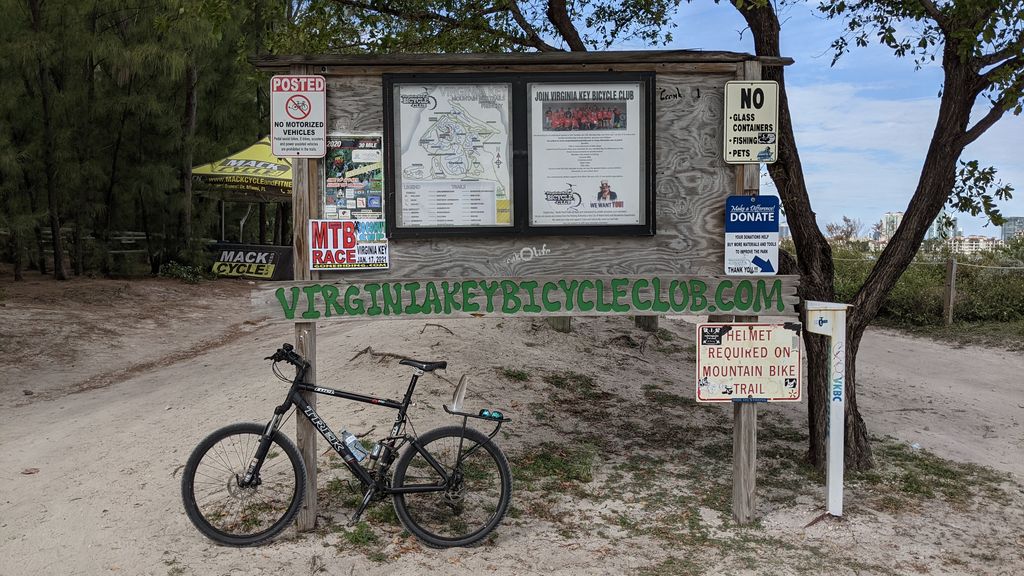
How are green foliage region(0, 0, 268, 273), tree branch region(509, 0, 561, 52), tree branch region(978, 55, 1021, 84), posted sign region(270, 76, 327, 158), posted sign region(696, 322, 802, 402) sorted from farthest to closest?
1. green foliage region(0, 0, 268, 273)
2. tree branch region(509, 0, 561, 52)
3. tree branch region(978, 55, 1021, 84)
4. posted sign region(696, 322, 802, 402)
5. posted sign region(270, 76, 327, 158)

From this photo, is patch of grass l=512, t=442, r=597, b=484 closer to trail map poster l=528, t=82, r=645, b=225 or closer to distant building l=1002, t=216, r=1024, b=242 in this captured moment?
trail map poster l=528, t=82, r=645, b=225

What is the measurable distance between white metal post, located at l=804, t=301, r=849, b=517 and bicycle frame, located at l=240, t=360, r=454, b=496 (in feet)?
7.10

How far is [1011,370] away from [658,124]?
8991mm

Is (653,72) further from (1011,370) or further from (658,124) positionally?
(1011,370)

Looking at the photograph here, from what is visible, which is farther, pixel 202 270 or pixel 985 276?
pixel 202 270

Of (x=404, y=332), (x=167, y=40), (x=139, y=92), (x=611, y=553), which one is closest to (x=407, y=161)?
(x=611, y=553)

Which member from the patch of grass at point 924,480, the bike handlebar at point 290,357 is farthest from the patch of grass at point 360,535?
the patch of grass at point 924,480

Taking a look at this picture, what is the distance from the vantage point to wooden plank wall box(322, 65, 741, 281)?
4.73m

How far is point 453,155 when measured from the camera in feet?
15.4

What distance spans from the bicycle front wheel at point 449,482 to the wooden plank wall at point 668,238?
3.23 feet

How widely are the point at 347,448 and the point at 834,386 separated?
2.87 metres

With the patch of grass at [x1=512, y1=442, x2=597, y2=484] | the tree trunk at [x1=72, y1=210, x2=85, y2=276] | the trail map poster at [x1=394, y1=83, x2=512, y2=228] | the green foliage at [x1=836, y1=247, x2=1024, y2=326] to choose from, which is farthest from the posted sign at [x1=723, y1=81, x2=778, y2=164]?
the tree trunk at [x1=72, y1=210, x2=85, y2=276]

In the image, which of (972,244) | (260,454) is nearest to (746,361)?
(260,454)

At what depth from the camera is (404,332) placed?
29.8 feet
